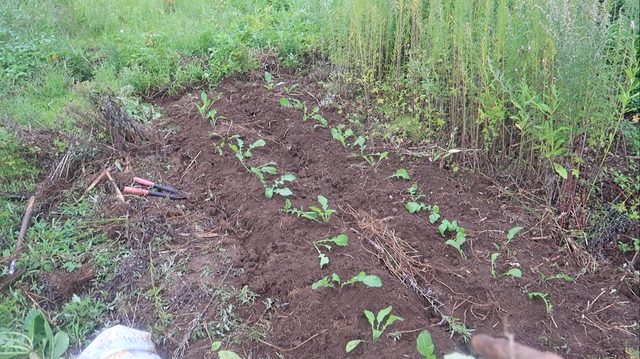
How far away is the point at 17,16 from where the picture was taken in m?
6.61

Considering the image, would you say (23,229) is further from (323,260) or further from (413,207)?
(413,207)

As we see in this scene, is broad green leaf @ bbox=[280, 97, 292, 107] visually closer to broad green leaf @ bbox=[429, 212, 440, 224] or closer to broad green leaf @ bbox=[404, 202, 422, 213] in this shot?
broad green leaf @ bbox=[404, 202, 422, 213]

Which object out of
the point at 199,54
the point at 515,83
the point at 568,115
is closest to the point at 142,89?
the point at 199,54

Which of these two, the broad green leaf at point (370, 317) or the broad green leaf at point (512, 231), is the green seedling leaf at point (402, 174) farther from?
the broad green leaf at point (370, 317)

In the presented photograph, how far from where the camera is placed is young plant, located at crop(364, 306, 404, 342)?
2585 mm

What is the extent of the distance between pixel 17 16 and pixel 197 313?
18.4 ft

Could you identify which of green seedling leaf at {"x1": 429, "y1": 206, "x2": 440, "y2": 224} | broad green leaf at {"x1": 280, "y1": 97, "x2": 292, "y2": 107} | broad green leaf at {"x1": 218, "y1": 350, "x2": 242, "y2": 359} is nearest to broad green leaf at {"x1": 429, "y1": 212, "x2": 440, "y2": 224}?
green seedling leaf at {"x1": 429, "y1": 206, "x2": 440, "y2": 224}

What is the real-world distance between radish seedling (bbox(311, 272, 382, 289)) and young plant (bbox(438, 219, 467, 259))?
60 centimetres

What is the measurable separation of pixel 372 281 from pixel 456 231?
81 cm

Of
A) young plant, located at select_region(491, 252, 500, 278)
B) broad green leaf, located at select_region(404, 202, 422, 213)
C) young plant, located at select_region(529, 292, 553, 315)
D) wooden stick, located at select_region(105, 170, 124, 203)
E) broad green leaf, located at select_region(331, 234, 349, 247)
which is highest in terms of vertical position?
broad green leaf, located at select_region(331, 234, 349, 247)

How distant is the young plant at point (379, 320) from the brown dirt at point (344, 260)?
50 mm

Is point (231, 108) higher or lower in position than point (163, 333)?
higher

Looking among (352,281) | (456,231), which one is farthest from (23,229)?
(456,231)

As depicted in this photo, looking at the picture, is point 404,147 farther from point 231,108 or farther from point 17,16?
point 17,16
